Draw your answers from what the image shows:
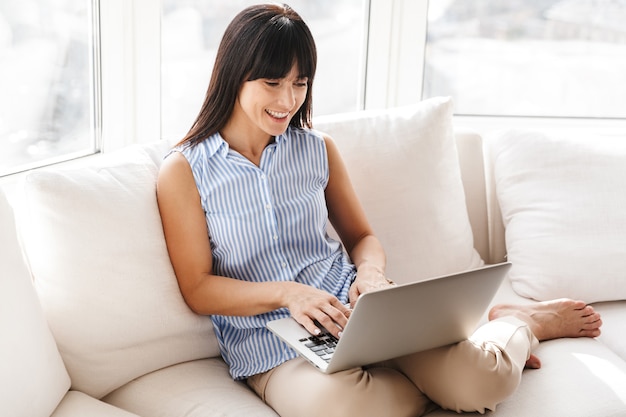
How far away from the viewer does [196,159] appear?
5.43ft

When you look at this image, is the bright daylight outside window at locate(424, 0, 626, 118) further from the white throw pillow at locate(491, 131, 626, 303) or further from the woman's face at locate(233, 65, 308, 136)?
the woman's face at locate(233, 65, 308, 136)

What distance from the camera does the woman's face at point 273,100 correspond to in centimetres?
163

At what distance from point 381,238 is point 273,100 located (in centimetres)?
52

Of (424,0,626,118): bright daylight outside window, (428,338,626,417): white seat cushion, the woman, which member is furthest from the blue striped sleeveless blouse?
(424,0,626,118): bright daylight outside window

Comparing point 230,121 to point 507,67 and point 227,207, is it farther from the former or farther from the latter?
point 507,67

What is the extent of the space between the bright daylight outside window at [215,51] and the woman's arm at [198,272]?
0.82 metres

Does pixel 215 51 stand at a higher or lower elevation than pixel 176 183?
higher

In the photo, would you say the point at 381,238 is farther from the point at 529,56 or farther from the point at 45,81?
the point at 529,56

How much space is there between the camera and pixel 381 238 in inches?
77.5

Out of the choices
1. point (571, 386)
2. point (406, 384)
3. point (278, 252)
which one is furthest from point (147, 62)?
point (571, 386)

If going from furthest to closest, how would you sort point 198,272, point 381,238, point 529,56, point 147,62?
point 529,56 → point 147,62 → point 381,238 → point 198,272

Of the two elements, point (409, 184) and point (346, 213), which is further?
point (409, 184)

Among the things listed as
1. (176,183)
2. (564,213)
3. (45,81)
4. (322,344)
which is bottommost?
(322,344)

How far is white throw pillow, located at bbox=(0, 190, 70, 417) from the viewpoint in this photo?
3.96 feet
